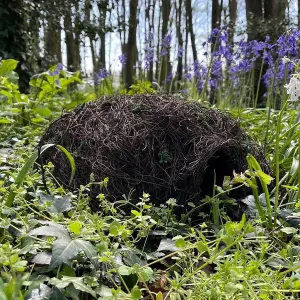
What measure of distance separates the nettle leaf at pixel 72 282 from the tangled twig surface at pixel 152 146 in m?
0.62

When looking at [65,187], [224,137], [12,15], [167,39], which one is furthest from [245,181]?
[12,15]

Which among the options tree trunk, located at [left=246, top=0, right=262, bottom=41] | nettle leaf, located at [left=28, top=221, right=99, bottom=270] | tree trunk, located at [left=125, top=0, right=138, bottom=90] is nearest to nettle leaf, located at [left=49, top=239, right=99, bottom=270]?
nettle leaf, located at [left=28, top=221, right=99, bottom=270]

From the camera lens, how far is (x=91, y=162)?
164 centimetres

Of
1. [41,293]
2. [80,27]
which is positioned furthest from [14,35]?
[41,293]

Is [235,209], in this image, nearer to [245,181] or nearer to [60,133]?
[245,181]

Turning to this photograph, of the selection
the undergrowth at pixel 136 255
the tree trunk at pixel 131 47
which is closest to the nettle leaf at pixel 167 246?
the undergrowth at pixel 136 255

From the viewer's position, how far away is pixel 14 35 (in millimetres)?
4742

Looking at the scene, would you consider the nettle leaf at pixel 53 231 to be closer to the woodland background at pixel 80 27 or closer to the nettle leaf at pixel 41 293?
the nettle leaf at pixel 41 293

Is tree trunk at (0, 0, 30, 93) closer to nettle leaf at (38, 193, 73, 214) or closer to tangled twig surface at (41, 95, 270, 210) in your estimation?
tangled twig surface at (41, 95, 270, 210)

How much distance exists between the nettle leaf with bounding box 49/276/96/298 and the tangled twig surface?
2.05 ft

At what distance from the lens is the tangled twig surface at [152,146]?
159 cm

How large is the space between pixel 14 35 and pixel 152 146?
3734mm

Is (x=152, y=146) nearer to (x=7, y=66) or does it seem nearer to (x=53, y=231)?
(x=53, y=231)

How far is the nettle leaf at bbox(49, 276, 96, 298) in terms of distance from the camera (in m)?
0.88
